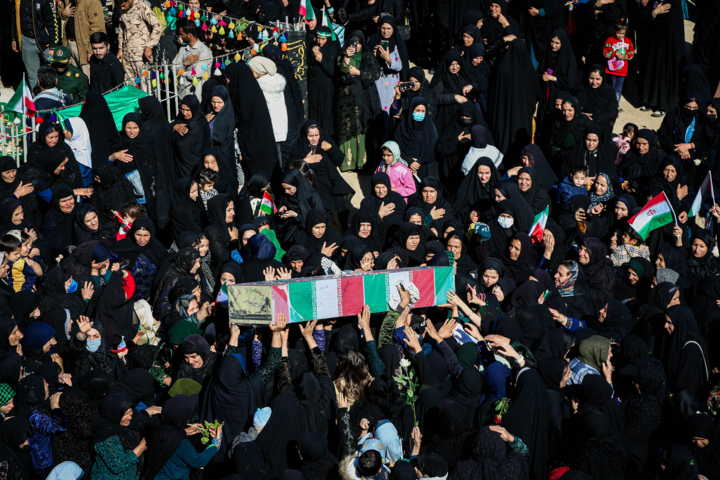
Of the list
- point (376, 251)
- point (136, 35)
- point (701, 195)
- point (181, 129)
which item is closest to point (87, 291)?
point (181, 129)

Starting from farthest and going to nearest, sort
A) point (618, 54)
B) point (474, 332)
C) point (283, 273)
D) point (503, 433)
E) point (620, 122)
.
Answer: point (620, 122) < point (618, 54) < point (283, 273) < point (474, 332) < point (503, 433)

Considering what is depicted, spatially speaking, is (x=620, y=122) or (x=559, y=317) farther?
(x=620, y=122)

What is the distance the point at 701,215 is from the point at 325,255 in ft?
12.9

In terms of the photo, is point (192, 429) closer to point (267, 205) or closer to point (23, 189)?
point (267, 205)

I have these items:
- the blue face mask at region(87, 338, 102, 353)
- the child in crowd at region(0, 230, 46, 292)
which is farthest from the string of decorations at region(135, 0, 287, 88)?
the blue face mask at region(87, 338, 102, 353)

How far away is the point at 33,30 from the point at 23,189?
338 centimetres

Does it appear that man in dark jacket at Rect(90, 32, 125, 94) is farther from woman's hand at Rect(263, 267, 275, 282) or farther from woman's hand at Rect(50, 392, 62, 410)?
woman's hand at Rect(50, 392, 62, 410)

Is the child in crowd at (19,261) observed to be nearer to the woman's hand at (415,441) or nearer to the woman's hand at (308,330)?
the woman's hand at (308,330)

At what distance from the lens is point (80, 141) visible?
779 centimetres

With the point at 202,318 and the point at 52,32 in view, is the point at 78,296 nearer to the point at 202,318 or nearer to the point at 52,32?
the point at 202,318

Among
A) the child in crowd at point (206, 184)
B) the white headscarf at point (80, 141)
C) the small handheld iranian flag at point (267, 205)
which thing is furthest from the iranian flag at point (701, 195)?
the white headscarf at point (80, 141)

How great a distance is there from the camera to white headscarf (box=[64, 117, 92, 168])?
306 inches

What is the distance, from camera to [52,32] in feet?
31.8

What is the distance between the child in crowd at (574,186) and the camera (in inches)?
314
